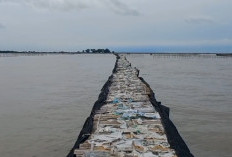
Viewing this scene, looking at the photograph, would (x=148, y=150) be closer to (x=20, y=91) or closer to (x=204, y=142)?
(x=204, y=142)

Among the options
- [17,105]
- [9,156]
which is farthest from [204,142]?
[17,105]

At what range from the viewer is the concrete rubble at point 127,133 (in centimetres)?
708

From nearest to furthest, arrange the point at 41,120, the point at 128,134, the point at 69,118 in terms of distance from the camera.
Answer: the point at 128,134 → the point at 41,120 → the point at 69,118

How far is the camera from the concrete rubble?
708cm

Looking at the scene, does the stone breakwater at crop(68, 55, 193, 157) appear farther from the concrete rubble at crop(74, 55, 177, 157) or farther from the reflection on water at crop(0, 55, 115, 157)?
the reflection on water at crop(0, 55, 115, 157)

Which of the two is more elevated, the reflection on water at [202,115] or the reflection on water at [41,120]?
the reflection on water at [202,115]

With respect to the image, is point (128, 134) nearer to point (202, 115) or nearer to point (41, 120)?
point (41, 120)

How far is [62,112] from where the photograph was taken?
48.0 feet

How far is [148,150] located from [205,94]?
43.6 ft

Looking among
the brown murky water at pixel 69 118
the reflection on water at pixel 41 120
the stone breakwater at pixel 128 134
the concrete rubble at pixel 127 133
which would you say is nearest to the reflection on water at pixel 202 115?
the brown murky water at pixel 69 118

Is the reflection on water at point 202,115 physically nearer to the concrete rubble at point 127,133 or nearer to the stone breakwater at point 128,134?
the stone breakwater at point 128,134

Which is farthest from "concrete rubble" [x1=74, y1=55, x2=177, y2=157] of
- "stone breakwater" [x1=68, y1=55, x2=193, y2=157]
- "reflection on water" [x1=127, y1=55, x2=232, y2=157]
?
"reflection on water" [x1=127, y1=55, x2=232, y2=157]

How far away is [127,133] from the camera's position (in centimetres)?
845

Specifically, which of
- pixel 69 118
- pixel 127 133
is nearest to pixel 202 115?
pixel 69 118
